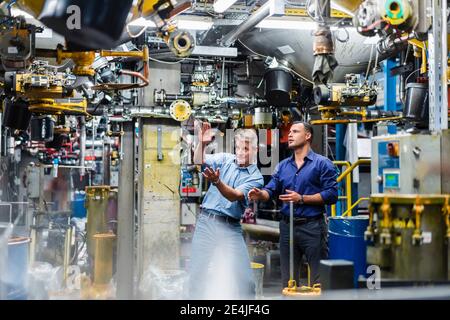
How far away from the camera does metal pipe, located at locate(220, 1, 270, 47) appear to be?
4.89 meters

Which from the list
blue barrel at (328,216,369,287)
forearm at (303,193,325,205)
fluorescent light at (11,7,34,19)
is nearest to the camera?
fluorescent light at (11,7,34,19)

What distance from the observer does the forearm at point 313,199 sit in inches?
165

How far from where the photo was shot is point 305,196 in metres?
4.21

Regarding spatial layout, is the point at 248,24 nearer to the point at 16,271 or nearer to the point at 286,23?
the point at 286,23

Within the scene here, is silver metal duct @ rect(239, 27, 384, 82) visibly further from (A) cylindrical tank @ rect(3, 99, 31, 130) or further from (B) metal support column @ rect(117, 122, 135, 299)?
(A) cylindrical tank @ rect(3, 99, 31, 130)

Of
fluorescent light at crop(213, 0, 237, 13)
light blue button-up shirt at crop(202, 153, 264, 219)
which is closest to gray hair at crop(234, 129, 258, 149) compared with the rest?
light blue button-up shirt at crop(202, 153, 264, 219)

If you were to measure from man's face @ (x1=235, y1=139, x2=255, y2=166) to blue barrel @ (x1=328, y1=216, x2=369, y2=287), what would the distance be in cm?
102

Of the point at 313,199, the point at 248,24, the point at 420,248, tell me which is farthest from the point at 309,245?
the point at 248,24

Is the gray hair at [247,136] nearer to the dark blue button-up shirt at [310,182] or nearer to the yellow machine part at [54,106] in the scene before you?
the dark blue button-up shirt at [310,182]

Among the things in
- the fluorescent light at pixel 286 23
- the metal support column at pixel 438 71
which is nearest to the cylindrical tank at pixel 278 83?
the fluorescent light at pixel 286 23

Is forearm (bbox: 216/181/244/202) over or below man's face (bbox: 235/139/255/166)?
below

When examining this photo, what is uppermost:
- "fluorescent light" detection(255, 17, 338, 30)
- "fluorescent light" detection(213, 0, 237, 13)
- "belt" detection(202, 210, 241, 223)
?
"fluorescent light" detection(255, 17, 338, 30)
